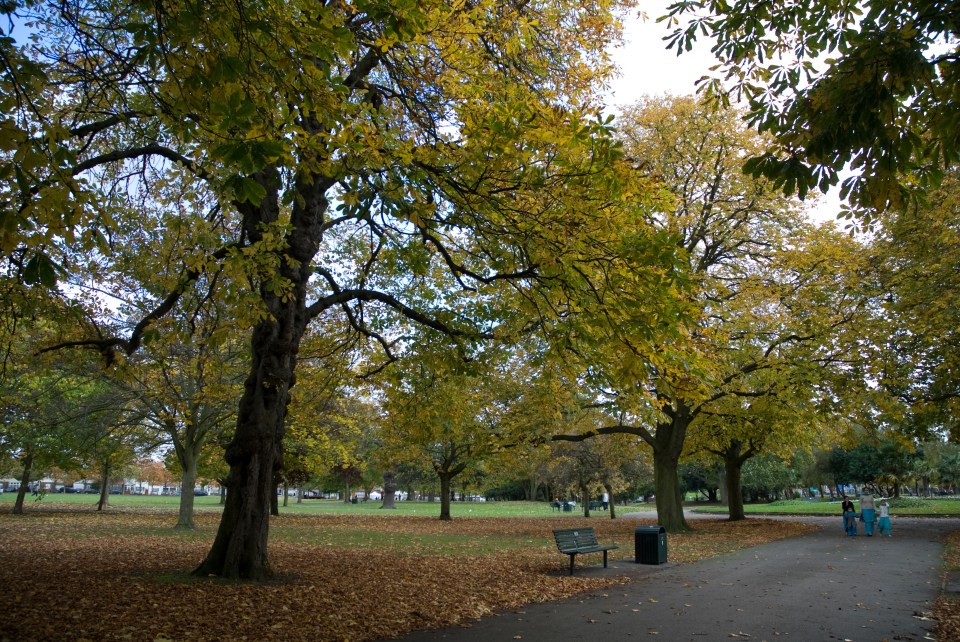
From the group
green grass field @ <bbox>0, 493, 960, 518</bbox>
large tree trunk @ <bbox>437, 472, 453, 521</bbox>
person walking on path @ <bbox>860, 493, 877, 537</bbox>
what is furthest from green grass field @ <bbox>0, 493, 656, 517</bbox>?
person walking on path @ <bbox>860, 493, 877, 537</bbox>

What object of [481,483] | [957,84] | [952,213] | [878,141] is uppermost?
[952,213]

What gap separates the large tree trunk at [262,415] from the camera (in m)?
9.12

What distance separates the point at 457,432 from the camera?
40.7 feet

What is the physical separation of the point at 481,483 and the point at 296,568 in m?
41.5

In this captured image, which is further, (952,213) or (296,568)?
(952,213)

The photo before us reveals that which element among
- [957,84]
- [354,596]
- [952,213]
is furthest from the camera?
[952,213]

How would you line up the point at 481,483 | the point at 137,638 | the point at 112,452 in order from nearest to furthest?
the point at 137,638 → the point at 112,452 → the point at 481,483

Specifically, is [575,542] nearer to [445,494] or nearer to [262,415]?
[262,415]

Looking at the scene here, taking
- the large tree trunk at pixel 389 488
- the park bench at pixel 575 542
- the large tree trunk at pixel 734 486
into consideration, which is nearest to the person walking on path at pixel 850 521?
the large tree trunk at pixel 734 486

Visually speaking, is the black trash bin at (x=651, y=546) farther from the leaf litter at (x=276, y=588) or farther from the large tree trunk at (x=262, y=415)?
the large tree trunk at (x=262, y=415)

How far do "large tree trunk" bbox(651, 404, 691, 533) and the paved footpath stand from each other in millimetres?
7359

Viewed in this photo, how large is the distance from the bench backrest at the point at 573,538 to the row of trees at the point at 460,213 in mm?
2622

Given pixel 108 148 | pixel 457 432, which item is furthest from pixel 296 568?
pixel 108 148

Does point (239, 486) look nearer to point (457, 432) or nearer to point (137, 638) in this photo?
point (137, 638)
